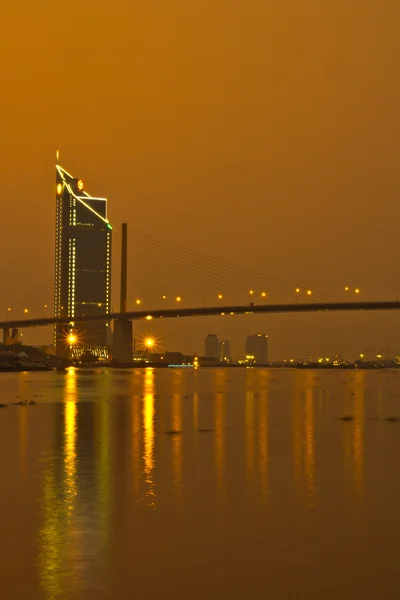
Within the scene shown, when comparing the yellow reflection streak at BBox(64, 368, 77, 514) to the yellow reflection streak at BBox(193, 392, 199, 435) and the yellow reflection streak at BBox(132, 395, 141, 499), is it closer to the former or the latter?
the yellow reflection streak at BBox(132, 395, 141, 499)

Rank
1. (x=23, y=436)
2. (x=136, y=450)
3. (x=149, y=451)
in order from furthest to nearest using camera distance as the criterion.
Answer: (x=23, y=436) → (x=136, y=450) → (x=149, y=451)

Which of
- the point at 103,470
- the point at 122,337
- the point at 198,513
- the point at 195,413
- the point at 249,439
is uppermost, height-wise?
the point at 122,337

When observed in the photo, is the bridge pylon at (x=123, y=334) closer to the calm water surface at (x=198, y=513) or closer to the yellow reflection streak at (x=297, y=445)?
the yellow reflection streak at (x=297, y=445)

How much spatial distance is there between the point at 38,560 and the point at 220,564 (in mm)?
2024

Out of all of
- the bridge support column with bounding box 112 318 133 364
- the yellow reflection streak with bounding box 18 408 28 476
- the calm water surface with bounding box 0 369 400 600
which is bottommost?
the calm water surface with bounding box 0 369 400 600

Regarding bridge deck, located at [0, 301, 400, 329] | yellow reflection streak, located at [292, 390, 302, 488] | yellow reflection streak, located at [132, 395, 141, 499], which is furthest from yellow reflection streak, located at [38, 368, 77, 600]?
bridge deck, located at [0, 301, 400, 329]

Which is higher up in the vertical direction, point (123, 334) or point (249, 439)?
point (123, 334)

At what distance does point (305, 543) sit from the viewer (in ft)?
35.5

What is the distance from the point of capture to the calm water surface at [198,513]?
9.18 metres

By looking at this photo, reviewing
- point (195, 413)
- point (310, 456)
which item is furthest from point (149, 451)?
point (195, 413)

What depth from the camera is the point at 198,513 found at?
12.8 meters

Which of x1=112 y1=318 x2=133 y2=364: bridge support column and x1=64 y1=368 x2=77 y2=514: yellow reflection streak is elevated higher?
x1=112 y1=318 x2=133 y2=364: bridge support column

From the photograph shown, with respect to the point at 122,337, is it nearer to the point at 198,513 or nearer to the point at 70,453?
the point at 70,453

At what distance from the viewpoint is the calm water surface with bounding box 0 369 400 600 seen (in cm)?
918
